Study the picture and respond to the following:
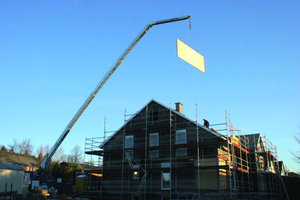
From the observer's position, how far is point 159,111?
26.6 metres

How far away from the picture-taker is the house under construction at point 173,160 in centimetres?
2202

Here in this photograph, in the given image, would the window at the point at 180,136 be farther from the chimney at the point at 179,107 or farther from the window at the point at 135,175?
the window at the point at 135,175

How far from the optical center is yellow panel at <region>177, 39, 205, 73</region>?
38.4 ft

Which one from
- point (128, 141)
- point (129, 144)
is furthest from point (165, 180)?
point (128, 141)

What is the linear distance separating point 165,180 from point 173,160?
187cm

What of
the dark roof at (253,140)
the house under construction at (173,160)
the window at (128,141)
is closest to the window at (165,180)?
the house under construction at (173,160)

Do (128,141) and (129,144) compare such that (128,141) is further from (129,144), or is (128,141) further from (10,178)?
(10,178)

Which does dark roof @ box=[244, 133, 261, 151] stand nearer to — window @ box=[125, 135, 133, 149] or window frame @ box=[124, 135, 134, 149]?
window frame @ box=[124, 135, 134, 149]

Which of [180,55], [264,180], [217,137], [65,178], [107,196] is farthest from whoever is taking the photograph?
[65,178]

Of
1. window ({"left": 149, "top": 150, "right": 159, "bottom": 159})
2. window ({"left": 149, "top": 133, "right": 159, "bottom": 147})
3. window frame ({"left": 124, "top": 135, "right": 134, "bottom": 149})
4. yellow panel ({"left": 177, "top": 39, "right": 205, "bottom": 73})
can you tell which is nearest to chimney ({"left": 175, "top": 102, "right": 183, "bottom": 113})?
window ({"left": 149, "top": 133, "right": 159, "bottom": 147})

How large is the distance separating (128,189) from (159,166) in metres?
3.60

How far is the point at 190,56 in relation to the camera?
12164mm

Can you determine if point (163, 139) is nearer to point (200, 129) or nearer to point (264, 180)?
point (200, 129)

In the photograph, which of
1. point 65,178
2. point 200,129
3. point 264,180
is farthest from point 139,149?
point 65,178
